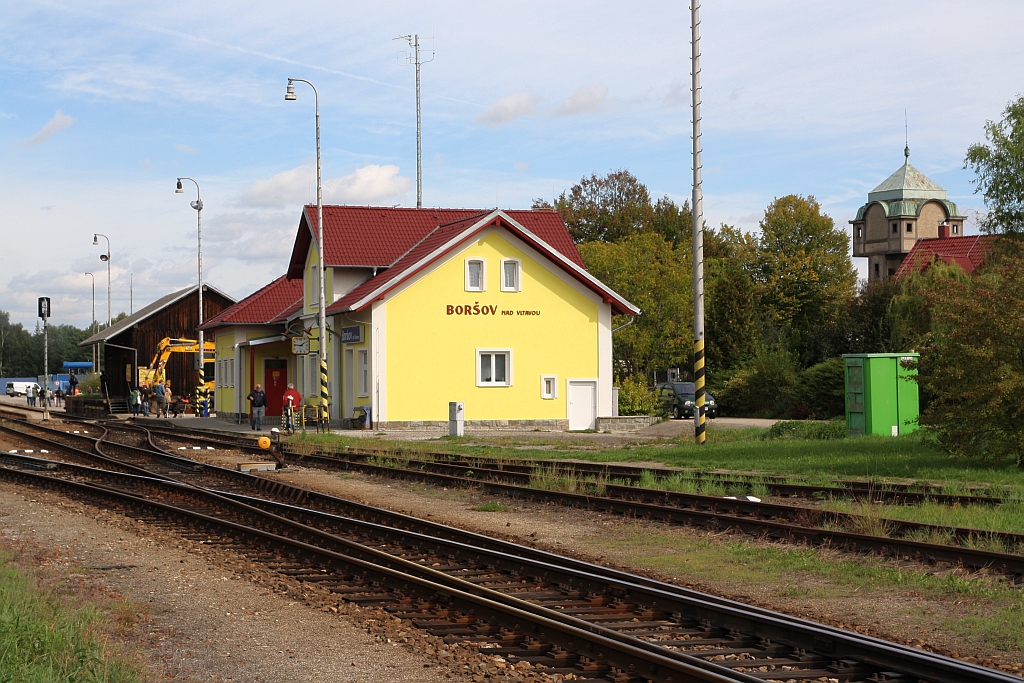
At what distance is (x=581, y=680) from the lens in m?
6.92

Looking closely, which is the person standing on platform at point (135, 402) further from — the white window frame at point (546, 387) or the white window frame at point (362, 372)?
the white window frame at point (546, 387)

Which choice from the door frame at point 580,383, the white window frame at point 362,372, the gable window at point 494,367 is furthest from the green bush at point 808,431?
the white window frame at point 362,372

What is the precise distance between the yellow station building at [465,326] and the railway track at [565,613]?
77.3 feet

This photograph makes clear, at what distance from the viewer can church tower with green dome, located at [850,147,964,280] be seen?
99.7 metres

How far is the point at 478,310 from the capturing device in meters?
38.9

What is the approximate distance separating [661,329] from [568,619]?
184ft

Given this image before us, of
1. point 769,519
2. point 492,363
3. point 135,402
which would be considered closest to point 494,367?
point 492,363

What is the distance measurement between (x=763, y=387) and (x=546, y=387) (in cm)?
1479

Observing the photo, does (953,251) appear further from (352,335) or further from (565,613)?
(565,613)

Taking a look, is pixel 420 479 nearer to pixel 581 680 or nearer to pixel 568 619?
pixel 568 619

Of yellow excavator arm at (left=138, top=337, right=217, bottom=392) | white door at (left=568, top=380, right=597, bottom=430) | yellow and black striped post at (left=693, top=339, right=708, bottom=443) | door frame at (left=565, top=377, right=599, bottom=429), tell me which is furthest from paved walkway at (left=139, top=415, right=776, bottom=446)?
yellow excavator arm at (left=138, top=337, right=217, bottom=392)

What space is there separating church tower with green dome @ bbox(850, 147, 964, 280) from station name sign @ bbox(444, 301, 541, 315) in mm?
66444

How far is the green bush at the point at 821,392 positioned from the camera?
43.8m

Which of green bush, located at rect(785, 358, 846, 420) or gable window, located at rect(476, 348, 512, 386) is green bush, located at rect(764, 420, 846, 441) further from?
green bush, located at rect(785, 358, 846, 420)
